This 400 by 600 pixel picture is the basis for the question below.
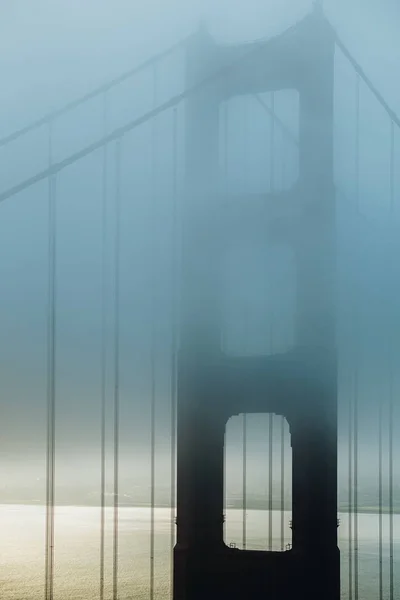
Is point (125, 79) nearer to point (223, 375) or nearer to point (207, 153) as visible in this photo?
point (207, 153)

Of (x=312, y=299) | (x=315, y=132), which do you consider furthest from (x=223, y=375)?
(x=315, y=132)

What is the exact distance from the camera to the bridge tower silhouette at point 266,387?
9.59 meters

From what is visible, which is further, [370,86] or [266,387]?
[370,86]

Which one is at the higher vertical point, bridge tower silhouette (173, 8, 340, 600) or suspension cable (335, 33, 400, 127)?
suspension cable (335, 33, 400, 127)

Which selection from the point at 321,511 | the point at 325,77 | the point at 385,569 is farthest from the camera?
the point at 385,569

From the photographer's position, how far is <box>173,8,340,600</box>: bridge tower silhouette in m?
9.59

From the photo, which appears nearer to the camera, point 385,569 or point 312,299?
point 312,299

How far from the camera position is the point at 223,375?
9.84m

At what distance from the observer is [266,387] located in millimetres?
9766

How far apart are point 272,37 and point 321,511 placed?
4.77 m

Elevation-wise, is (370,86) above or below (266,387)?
above

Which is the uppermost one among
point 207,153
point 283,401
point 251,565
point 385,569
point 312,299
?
point 207,153

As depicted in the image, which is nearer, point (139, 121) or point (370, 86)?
point (139, 121)

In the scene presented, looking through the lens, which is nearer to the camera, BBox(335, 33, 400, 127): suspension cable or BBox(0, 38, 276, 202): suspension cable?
BBox(0, 38, 276, 202): suspension cable
